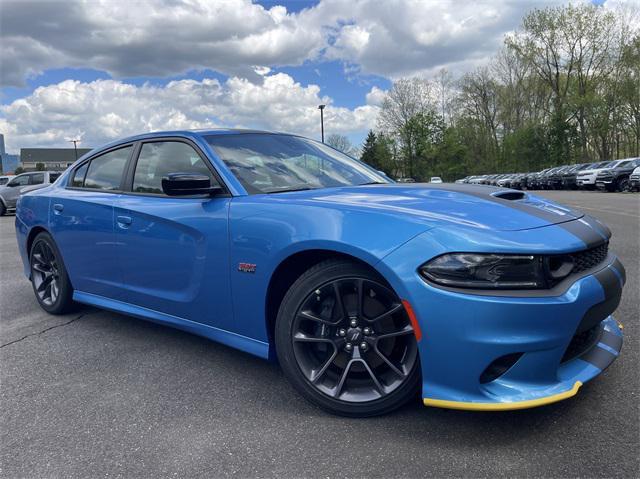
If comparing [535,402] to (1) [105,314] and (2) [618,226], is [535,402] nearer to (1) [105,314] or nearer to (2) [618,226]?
(1) [105,314]

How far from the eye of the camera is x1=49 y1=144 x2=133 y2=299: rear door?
3469 mm

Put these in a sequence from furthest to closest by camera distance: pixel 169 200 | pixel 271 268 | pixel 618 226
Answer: pixel 618 226 < pixel 169 200 < pixel 271 268

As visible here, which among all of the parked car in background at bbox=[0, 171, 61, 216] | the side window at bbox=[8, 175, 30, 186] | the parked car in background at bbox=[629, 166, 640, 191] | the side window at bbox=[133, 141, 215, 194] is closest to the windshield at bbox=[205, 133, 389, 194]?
the side window at bbox=[133, 141, 215, 194]

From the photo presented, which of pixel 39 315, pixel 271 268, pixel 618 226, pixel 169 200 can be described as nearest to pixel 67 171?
pixel 39 315

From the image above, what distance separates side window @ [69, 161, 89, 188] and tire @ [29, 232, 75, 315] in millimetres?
492

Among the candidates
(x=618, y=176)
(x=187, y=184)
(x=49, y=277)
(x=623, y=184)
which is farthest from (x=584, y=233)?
(x=623, y=184)

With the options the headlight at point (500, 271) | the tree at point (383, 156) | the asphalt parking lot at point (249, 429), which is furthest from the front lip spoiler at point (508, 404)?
the tree at point (383, 156)

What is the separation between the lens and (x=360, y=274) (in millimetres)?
2252

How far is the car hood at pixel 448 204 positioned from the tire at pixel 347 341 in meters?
0.33

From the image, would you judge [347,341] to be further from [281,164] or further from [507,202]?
[281,164]

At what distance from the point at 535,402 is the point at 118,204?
2770mm

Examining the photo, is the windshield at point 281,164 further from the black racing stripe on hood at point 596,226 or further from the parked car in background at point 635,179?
the parked car in background at point 635,179

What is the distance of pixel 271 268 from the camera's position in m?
2.48

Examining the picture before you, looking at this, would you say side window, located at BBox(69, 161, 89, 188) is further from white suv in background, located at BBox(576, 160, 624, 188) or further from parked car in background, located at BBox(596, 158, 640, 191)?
white suv in background, located at BBox(576, 160, 624, 188)
